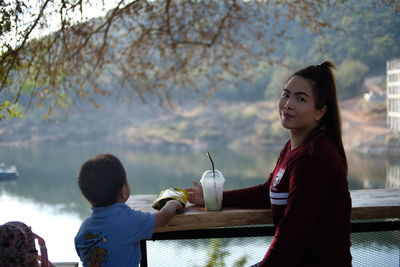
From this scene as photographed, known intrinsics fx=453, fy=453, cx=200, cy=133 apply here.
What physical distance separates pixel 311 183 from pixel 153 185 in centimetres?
256

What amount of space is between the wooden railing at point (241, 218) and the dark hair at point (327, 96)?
30 centimetres

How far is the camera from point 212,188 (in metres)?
1.25

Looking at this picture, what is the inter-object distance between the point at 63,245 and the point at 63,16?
1.22 meters

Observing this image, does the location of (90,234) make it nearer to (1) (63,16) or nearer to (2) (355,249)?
(2) (355,249)

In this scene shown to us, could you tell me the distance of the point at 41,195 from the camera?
305cm

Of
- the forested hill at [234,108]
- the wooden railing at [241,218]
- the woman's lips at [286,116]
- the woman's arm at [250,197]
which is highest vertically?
the forested hill at [234,108]

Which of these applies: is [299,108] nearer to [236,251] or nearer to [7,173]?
[236,251]

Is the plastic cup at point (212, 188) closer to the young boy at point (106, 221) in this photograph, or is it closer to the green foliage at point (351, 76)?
the young boy at point (106, 221)

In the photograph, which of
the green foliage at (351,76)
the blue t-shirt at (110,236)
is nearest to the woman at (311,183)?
the blue t-shirt at (110,236)

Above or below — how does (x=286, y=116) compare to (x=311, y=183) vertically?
above

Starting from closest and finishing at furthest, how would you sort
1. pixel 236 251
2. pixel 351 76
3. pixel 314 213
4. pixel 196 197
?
pixel 314 213
pixel 196 197
pixel 236 251
pixel 351 76

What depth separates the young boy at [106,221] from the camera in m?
1.06

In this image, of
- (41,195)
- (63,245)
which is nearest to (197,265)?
(63,245)

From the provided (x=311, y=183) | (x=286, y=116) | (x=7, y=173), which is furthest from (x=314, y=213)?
(x=7, y=173)
